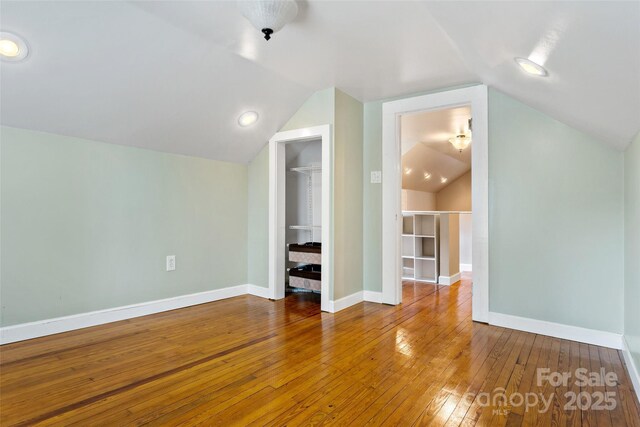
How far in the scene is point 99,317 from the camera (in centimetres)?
279

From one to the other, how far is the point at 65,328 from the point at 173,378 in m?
1.35

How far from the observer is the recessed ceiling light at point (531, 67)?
1831 millimetres

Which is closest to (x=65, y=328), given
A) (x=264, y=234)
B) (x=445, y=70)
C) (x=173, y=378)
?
(x=173, y=378)

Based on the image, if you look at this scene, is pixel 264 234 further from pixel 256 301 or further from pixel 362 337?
pixel 362 337

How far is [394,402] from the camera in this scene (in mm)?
1659

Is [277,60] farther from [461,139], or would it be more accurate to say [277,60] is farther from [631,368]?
[461,139]

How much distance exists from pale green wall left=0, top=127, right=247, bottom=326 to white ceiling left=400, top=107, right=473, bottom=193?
247 cm

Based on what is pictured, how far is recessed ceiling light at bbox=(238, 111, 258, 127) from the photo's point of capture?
10.7 feet

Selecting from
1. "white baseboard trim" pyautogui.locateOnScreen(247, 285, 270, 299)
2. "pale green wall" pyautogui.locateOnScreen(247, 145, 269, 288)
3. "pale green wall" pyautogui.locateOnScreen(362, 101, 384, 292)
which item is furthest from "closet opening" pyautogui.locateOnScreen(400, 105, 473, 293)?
"white baseboard trim" pyautogui.locateOnScreen(247, 285, 270, 299)

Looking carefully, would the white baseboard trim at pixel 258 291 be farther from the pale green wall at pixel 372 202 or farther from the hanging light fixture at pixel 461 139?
the hanging light fixture at pixel 461 139

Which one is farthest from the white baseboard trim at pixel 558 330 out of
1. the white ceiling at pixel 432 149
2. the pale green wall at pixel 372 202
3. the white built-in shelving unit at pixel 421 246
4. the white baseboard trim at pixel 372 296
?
the white built-in shelving unit at pixel 421 246

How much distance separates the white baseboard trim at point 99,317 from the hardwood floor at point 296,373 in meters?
0.08

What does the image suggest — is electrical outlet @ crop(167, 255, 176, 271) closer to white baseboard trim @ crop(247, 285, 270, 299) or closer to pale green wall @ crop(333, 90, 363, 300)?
white baseboard trim @ crop(247, 285, 270, 299)

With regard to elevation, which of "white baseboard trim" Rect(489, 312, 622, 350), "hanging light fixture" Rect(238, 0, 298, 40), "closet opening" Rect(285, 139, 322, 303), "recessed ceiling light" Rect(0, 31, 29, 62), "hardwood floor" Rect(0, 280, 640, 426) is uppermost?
"hanging light fixture" Rect(238, 0, 298, 40)
